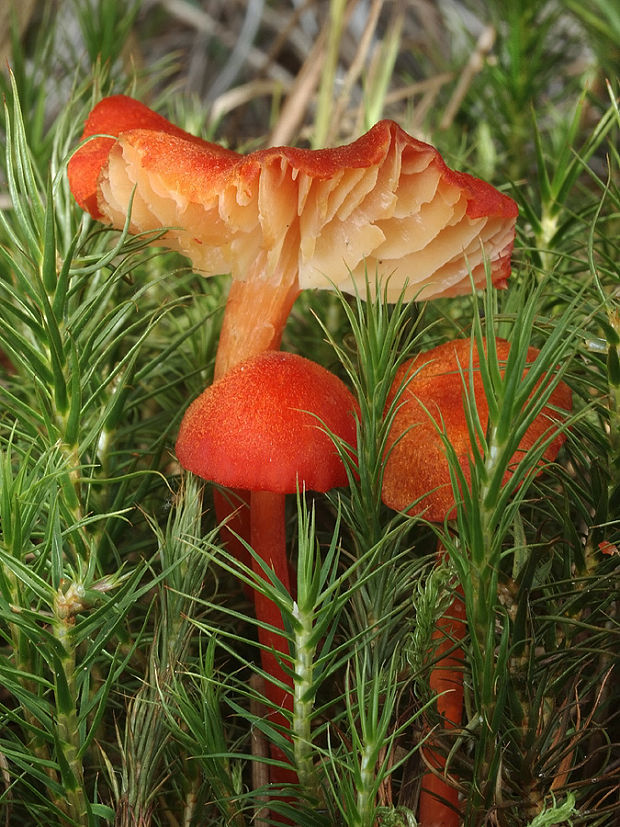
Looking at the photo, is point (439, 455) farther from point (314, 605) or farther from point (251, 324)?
point (251, 324)

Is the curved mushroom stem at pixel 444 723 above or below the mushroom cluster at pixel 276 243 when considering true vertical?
below

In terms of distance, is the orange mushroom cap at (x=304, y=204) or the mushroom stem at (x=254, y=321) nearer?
the orange mushroom cap at (x=304, y=204)

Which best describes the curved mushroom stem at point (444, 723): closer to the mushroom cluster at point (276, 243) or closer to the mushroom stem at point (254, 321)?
the mushroom cluster at point (276, 243)

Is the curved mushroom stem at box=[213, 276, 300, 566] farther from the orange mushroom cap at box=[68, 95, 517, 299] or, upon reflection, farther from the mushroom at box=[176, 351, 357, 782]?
the mushroom at box=[176, 351, 357, 782]

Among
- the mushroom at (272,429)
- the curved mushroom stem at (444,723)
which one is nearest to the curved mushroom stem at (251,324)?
the mushroom at (272,429)

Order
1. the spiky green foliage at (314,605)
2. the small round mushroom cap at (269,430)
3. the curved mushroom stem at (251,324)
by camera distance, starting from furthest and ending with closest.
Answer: the curved mushroom stem at (251,324), the small round mushroom cap at (269,430), the spiky green foliage at (314,605)

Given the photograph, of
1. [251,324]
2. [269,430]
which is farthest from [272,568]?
[251,324]

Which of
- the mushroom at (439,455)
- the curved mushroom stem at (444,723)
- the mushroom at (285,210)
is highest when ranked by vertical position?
the mushroom at (285,210)

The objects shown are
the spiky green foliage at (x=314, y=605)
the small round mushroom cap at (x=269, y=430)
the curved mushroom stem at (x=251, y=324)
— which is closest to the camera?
the spiky green foliage at (x=314, y=605)
